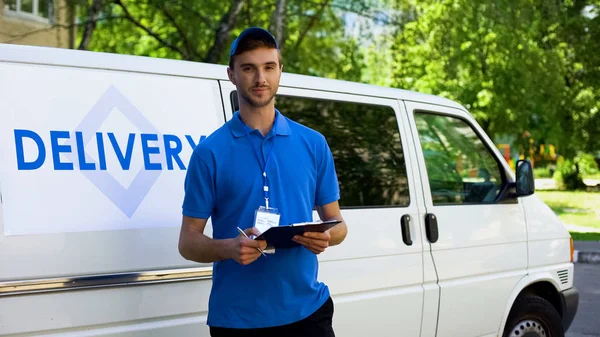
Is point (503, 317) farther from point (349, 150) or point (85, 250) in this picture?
point (85, 250)

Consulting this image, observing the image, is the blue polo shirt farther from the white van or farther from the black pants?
the white van

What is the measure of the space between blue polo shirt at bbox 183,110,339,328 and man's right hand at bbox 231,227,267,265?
20 centimetres

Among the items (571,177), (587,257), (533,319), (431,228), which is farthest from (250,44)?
(571,177)

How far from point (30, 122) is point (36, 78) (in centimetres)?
18

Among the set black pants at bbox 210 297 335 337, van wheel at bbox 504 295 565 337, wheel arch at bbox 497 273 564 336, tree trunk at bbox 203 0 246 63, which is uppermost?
tree trunk at bbox 203 0 246 63

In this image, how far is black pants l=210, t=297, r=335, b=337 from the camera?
275 cm

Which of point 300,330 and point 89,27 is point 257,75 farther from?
point 89,27

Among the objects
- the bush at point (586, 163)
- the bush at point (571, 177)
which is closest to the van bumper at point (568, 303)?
the bush at point (586, 163)

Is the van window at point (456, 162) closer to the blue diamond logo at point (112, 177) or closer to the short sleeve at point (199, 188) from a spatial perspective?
the blue diamond logo at point (112, 177)

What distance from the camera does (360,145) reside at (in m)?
4.41

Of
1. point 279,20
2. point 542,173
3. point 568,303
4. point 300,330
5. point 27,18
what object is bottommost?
point 568,303

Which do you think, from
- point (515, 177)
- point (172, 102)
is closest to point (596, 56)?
point (515, 177)

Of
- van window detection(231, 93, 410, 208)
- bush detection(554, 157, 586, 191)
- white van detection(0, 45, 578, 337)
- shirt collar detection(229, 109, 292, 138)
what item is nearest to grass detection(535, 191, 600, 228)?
bush detection(554, 157, 586, 191)

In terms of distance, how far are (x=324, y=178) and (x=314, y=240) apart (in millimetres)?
382
